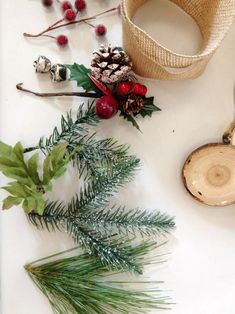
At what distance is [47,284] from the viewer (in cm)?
100

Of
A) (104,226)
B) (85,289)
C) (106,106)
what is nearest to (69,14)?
(106,106)

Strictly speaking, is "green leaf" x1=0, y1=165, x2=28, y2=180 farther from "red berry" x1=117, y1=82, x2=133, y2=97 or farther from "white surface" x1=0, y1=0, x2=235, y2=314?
"red berry" x1=117, y1=82, x2=133, y2=97

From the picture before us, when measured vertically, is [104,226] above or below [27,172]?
below

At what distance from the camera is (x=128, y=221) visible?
99 centimetres

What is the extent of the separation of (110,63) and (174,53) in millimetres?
133

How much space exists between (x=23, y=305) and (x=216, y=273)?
45cm

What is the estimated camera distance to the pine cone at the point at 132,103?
0.95 metres

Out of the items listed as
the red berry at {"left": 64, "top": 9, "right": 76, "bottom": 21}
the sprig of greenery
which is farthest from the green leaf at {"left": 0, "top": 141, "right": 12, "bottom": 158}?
the red berry at {"left": 64, "top": 9, "right": 76, "bottom": 21}

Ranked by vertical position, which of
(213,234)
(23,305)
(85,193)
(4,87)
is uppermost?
(4,87)

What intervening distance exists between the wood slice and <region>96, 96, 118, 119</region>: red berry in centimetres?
21

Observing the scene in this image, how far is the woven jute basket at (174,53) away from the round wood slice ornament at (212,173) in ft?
0.56

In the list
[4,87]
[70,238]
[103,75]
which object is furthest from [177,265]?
[4,87]

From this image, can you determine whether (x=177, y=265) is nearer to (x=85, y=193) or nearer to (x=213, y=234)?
(x=213, y=234)

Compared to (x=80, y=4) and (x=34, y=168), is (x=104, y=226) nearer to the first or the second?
(x=34, y=168)
